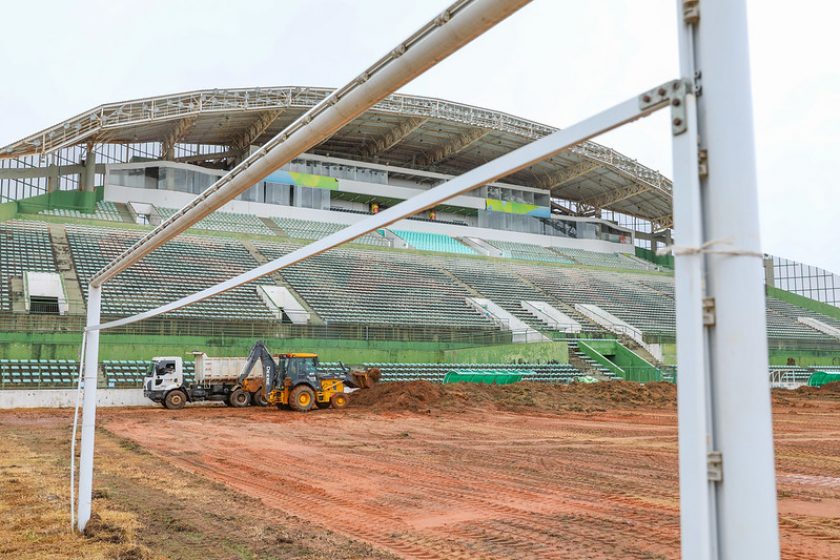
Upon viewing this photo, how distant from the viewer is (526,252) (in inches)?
2247

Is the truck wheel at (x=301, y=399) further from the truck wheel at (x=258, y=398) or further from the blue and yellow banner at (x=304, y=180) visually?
the blue and yellow banner at (x=304, y=180)

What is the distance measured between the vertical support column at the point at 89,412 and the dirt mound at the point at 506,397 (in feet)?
55.5

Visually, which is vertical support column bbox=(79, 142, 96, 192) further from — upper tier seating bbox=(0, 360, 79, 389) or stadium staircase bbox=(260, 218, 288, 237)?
upper tier seating bbox=(0, 360, 79, 389)

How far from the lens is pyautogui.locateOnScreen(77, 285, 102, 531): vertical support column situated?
7127mm

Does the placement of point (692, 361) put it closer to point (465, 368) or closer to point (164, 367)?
point (164, 367)

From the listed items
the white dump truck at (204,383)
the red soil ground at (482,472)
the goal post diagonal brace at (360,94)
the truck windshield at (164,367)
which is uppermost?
the goal post diagonal brace at (360,94)

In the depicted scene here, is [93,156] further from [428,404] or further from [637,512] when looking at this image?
[637,512]

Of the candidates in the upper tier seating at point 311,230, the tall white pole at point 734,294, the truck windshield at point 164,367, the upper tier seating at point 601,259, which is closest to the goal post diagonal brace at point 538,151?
the tall white pole at point 734,294

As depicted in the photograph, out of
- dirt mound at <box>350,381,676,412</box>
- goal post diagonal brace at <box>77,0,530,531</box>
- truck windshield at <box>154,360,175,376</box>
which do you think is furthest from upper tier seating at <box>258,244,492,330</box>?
goal post diagonal brace at <box>77,0,530,531</box>

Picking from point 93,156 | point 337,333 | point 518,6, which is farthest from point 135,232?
point 518,6

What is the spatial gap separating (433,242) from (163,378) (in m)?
31.3

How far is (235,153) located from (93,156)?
9902 mm

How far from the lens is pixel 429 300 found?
4094 centimetres

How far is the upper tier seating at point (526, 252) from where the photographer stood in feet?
182
